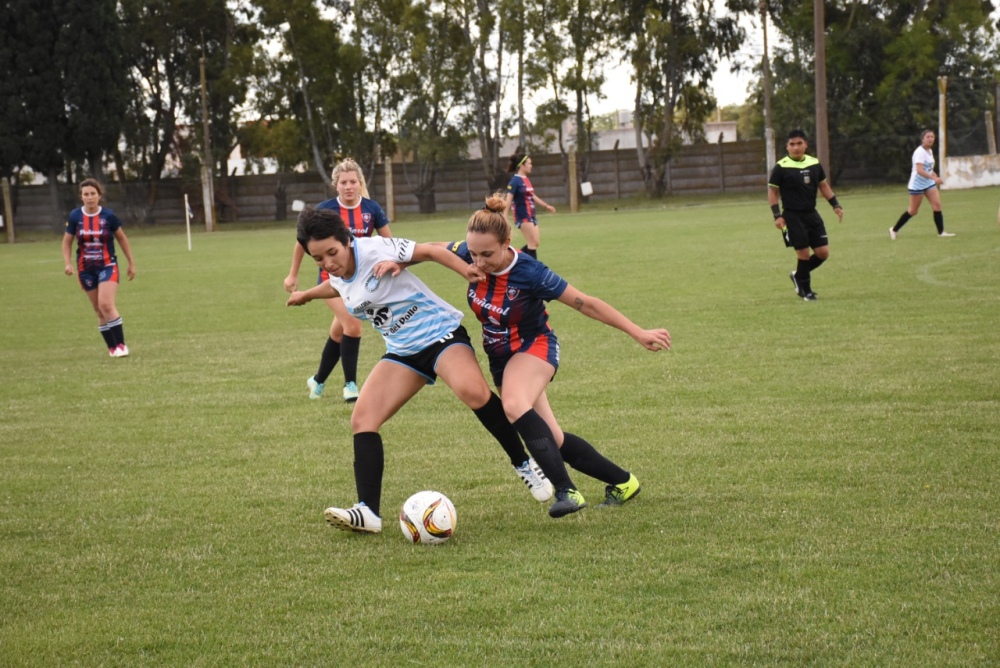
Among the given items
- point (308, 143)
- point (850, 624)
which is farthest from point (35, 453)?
point (308, 143)

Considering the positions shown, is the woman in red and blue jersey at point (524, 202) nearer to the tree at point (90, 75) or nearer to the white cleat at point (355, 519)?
the white cleat at point (355, 519)

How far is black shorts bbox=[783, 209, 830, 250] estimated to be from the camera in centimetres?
1345

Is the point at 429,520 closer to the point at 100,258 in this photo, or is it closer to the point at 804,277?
the point at 100,258

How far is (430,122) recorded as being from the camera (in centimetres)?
5038

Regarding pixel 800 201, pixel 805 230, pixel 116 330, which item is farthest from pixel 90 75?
pixel 805 230

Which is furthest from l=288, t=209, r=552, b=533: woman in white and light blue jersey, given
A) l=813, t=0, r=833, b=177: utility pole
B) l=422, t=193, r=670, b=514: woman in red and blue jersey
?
l=813, t=0, r=833, b=177: utility pole

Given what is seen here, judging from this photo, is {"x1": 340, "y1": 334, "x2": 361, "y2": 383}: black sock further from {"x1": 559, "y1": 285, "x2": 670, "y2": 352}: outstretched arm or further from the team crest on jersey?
{"x1": 559, "y1": 285, "x2": 670, "y2": 352}: outstretched arm

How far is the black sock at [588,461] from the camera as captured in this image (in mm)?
5582

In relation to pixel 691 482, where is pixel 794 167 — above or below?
above

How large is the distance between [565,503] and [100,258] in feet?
28.1

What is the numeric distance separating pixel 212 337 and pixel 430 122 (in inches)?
1506

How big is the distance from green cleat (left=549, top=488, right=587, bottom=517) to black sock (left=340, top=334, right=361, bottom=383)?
4.00 m

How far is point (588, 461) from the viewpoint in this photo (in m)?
5.58

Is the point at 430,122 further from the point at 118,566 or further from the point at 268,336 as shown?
the point at 118,566
